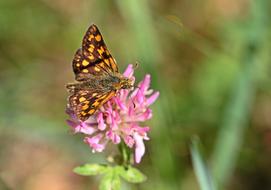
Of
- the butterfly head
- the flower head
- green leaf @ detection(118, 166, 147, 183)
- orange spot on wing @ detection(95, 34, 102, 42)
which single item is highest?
orange spot on wing @ detection(95, 34, 102, 42)

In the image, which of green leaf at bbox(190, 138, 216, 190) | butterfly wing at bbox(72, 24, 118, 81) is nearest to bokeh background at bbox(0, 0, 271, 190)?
green leaf at bbox(190, 138, 216, 190)

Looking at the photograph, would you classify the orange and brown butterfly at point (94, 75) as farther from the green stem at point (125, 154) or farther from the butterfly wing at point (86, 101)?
the green stem at point (125, 154)

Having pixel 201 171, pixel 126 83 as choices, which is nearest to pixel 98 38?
pixel 126 83

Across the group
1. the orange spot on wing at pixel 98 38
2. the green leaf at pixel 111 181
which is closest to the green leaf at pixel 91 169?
the green leaf at pixel 111 181

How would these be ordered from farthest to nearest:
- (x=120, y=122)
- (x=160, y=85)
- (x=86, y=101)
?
(x=160, y=85) < (x=120, y=122) < (x=86, y=101)

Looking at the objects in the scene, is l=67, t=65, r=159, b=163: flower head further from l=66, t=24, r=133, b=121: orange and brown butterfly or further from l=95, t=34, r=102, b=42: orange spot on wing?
l=95, t=34, r=102, b=42: orange spot on wing

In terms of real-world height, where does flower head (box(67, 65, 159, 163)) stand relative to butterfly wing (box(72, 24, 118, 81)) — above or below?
below

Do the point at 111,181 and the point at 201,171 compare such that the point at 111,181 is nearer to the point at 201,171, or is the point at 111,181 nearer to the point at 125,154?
the point at 125,154
